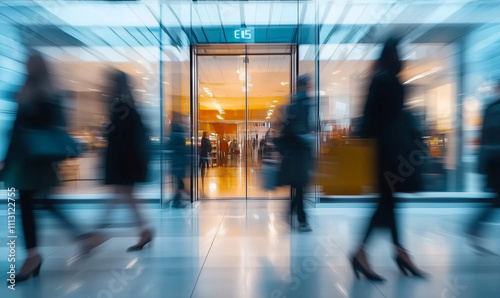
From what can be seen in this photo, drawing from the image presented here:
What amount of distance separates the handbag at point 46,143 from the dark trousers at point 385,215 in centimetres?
285

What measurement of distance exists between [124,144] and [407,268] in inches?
120

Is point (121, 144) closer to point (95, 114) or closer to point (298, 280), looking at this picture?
point (95, 114)

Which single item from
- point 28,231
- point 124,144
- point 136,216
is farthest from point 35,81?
point 136,216

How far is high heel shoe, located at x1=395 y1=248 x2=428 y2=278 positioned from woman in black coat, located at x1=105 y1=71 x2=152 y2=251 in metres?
2.66

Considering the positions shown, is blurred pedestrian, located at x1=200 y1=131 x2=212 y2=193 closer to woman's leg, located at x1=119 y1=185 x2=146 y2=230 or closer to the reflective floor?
the reflective floor

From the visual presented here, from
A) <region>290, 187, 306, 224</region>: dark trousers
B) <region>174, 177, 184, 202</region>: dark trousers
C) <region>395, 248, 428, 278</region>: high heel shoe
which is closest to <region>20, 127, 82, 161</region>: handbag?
<region>290, 187, 306, 224</region>: dark trousers

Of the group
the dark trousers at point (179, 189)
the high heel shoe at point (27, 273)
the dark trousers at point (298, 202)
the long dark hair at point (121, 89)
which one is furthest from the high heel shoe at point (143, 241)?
the dark trousers at point (179, 189)

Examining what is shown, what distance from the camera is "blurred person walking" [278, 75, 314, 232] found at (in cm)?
331

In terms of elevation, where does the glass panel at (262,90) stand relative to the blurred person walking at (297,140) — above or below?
above

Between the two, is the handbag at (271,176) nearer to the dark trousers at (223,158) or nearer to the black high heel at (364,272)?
the black high heel at (364,272)

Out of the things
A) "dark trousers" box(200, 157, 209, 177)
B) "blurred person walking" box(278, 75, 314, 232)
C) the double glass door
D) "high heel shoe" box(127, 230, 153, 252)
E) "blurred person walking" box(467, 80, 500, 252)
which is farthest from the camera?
"dark trousers" box(200, 157, 209, 177)

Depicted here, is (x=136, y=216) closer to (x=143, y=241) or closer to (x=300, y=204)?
(x=143, y=241)

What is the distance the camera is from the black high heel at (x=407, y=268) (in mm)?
2443

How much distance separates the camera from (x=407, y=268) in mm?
2467
